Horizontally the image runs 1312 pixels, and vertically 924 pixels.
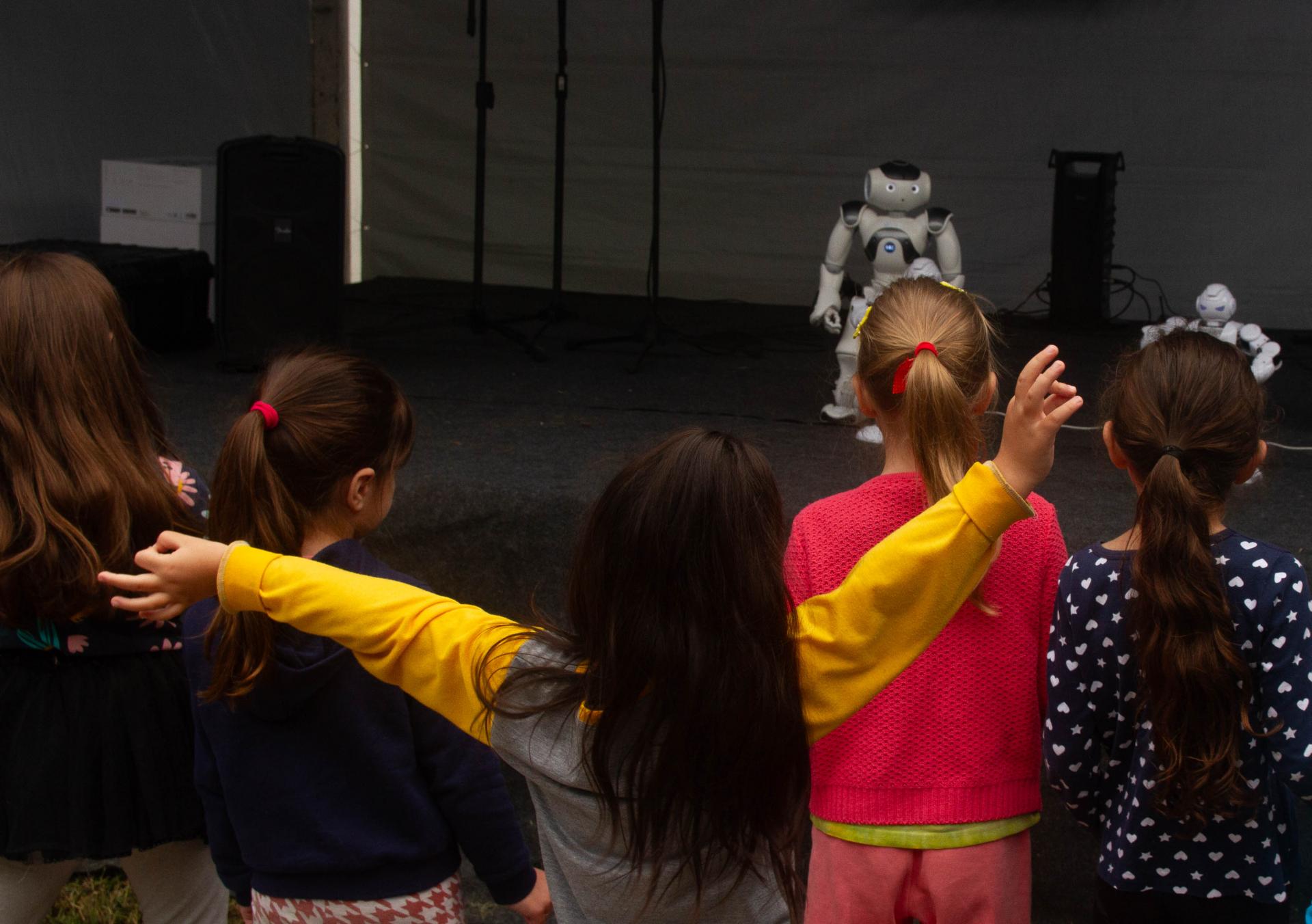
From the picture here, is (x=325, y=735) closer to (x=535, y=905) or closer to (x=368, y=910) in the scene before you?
(x=368, y=910)

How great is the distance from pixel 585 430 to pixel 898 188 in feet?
3.65

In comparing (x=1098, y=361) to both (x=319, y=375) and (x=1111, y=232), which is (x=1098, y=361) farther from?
(x=319, y=375)

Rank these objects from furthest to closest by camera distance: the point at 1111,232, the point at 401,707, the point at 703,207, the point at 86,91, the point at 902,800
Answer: the point at 703,207 → the point at 1111,232 → the point at 86,91 → the point at 902,800 → the point at 401,707

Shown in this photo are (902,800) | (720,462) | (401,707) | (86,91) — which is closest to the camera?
(720,462)

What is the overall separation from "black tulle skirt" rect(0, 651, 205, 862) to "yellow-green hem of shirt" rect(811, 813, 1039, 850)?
90 centimetres

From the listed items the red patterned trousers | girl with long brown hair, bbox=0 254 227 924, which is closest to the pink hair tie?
girl with long brown hair, bbox=0 254 227 924

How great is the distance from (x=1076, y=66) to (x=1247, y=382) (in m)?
5.18

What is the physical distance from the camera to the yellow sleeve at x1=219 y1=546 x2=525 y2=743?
1148mm

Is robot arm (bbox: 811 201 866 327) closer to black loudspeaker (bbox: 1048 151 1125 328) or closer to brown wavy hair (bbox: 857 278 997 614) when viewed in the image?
brown wavy hair (bbox: 857 278 997 614)

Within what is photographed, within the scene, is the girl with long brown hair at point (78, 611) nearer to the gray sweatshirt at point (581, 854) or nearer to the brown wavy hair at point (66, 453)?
the brown wavy hair at point (66, 453)

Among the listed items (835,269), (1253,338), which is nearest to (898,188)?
(835,269)

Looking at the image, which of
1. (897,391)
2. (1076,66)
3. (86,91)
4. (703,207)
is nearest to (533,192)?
(703,207)

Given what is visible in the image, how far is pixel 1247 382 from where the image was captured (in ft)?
4.68

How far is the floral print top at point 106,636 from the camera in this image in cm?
156
